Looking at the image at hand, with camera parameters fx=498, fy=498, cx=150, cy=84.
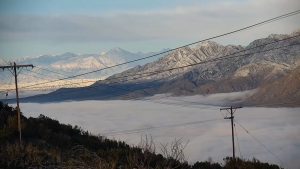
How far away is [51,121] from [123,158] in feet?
68.5

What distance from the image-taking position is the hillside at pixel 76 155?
13898mm

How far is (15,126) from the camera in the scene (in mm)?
31875

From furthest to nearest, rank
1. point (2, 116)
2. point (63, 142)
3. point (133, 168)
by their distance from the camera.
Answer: point (2, 116)
point (63, 142)
point (133, 168)

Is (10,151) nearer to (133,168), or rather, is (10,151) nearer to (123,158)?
(123,158)

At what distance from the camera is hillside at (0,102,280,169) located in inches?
547

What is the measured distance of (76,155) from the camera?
18.1 m

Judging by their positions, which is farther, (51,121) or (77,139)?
(51,121)

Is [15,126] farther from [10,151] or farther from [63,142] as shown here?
[10,151]

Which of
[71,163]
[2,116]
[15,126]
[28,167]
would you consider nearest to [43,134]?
[15,126]

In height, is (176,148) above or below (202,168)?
above

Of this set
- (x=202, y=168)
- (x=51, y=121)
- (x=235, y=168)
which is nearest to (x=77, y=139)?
(x=51, y=121)

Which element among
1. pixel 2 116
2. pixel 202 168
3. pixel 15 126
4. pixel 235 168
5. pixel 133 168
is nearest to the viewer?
pixel 133 168

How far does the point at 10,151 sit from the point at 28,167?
3.07 meters

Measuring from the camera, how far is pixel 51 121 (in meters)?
39.5
